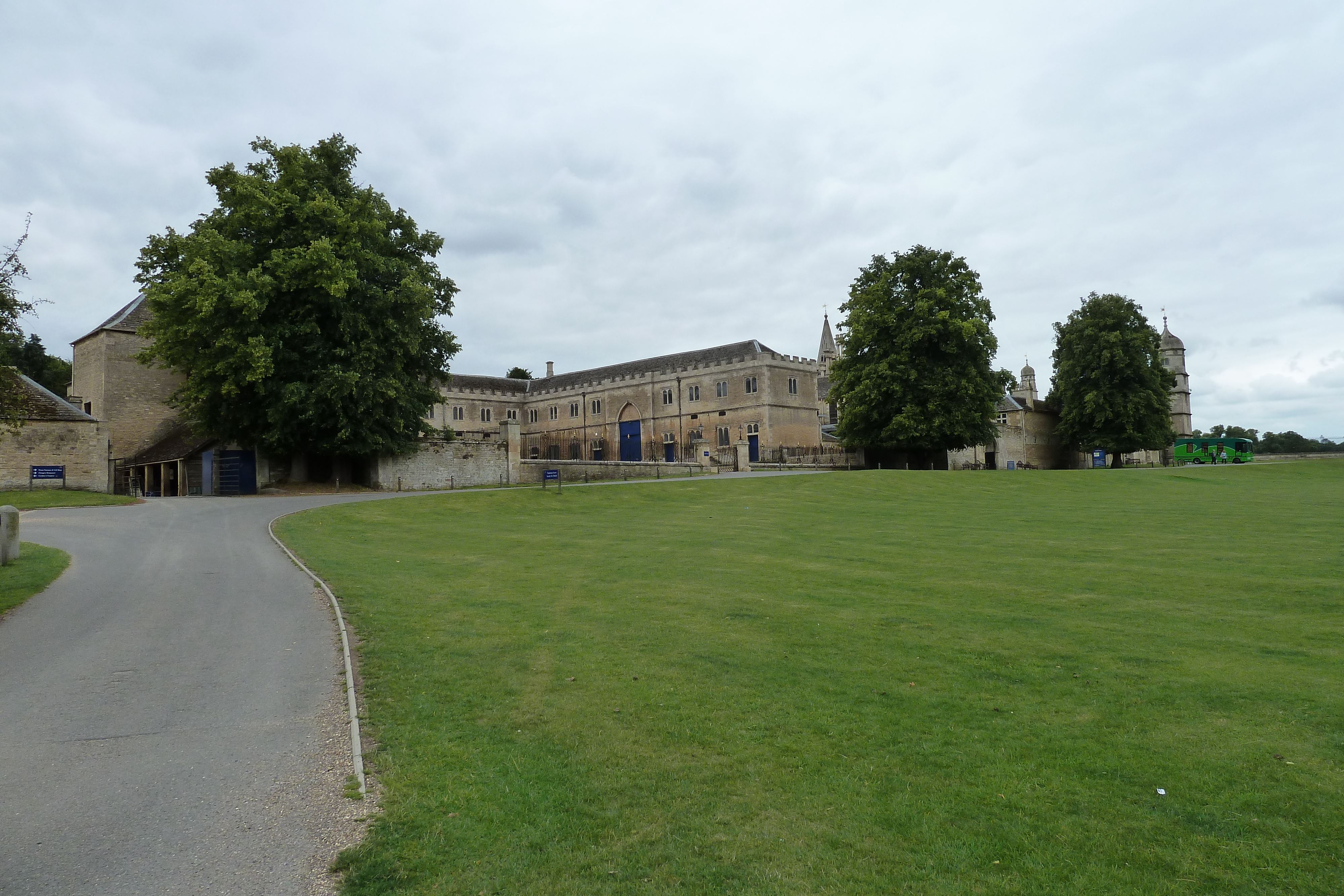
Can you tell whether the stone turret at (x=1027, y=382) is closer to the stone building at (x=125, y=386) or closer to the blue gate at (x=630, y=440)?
the blue gate at (x=630, y=440)

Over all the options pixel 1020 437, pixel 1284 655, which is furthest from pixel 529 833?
pixel 1020 437

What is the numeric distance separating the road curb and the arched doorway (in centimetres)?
5699

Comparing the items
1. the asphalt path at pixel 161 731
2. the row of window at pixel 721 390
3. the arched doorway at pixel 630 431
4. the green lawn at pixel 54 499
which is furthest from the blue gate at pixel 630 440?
the asphalt path at pixel 161 731

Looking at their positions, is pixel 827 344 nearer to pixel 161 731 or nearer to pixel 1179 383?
pixel 1179 383

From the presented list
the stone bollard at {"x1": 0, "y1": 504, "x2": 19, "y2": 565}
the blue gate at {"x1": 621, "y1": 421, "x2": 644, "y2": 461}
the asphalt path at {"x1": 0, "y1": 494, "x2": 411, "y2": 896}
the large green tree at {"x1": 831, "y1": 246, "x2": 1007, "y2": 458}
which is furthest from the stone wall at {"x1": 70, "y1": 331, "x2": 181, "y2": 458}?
the large green tree at {"x1": 831, "y1": 246, "x2": 1007, "y2": 458}

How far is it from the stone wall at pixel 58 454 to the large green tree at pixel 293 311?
160 inches

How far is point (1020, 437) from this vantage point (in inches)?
2749

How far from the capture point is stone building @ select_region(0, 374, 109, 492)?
3431 centimetres

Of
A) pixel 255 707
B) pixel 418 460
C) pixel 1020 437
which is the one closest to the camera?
pixel 255 707

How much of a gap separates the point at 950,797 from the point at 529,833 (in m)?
2.70

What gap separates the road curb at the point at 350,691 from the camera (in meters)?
5.48

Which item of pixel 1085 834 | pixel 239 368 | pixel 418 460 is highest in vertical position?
pixel 239 368

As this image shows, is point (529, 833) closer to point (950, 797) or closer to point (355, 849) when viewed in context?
point (355, 849)

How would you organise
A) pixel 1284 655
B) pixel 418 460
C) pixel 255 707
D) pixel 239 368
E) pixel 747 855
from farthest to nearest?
pixel 418 460, pixel 239 368, pixel 1284 655, pixel 255 707, pixel 747 855
